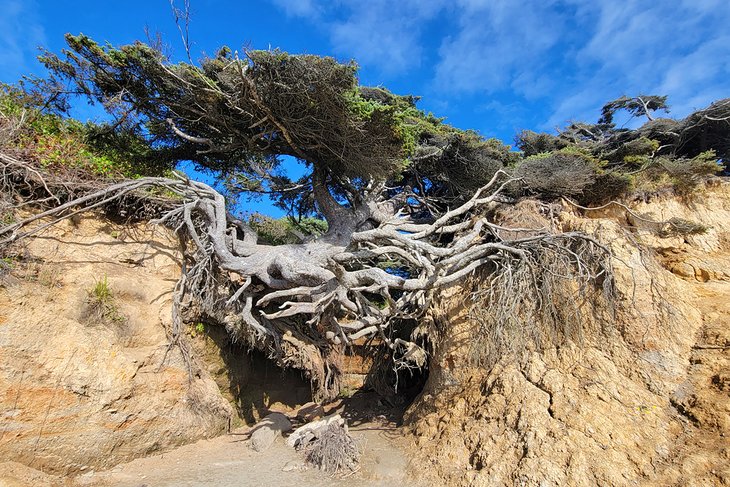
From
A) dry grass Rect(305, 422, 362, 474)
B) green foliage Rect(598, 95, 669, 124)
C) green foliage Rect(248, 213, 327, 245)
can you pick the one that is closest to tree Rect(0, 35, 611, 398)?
dry grass Rect(305, 422, 362, 474)

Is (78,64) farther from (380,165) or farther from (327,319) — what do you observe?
(327,319)

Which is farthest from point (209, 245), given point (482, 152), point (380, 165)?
point (482, 152)

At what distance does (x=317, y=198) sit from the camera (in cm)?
936

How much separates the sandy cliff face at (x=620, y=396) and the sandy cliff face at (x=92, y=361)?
4.55 metres

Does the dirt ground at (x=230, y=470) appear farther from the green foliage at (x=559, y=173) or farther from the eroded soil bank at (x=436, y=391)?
the green foliage at (x=559, y=173)

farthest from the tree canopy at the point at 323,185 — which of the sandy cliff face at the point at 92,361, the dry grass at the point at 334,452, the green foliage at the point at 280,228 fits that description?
the green foliage at the point at 280,228

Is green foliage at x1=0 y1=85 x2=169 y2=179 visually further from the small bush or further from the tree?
the small bush

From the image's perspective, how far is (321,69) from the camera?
624 cm

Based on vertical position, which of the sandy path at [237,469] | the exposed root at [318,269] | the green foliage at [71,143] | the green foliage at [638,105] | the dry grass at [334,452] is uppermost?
the green foliage at [638,105]

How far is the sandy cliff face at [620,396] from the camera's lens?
452 cm

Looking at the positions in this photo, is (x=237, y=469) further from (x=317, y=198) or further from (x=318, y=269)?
(x=317, y=198)

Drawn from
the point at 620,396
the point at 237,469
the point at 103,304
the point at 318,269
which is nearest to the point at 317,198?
the point at 318,269

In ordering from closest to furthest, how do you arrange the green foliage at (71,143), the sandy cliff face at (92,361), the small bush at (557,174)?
the sandy cliff face at (92,361) < the green foliage at (71,143) < the small bush at (557,174)

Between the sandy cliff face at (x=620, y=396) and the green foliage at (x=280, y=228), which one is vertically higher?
the green foliage at (x=280, y=228)
